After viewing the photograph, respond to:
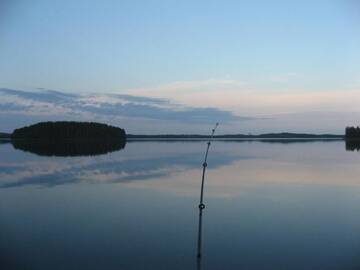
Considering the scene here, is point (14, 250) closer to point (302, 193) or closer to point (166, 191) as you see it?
point (166, 191)

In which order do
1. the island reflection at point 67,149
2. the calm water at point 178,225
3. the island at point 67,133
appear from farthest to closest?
the island at point 67,133 → the island reflection at point 67,149 → the calm water at point 178,225

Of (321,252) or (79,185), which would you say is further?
(79,185)

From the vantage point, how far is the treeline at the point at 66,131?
7519 centimetres

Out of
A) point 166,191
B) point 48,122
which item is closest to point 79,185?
point 166,191

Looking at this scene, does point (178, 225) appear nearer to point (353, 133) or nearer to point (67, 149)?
point (67, 149)

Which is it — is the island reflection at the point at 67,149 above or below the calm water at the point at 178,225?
below

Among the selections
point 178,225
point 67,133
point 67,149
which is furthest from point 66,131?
point 178,225

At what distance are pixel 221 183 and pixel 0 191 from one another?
22.2ft

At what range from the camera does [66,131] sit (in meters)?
75.1

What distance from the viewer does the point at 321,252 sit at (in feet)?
23.4

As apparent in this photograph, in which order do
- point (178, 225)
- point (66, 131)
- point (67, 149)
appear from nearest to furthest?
point (178, 225)
point (67, 149)
point (66, 131)

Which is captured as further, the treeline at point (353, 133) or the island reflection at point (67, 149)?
the treeline at point (353, 133)

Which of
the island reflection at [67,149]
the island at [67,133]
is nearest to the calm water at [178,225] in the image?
the island reflection at [67,149]

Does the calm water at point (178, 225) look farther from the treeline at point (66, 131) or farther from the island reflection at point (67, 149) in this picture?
the treeline at point (66, 131)
